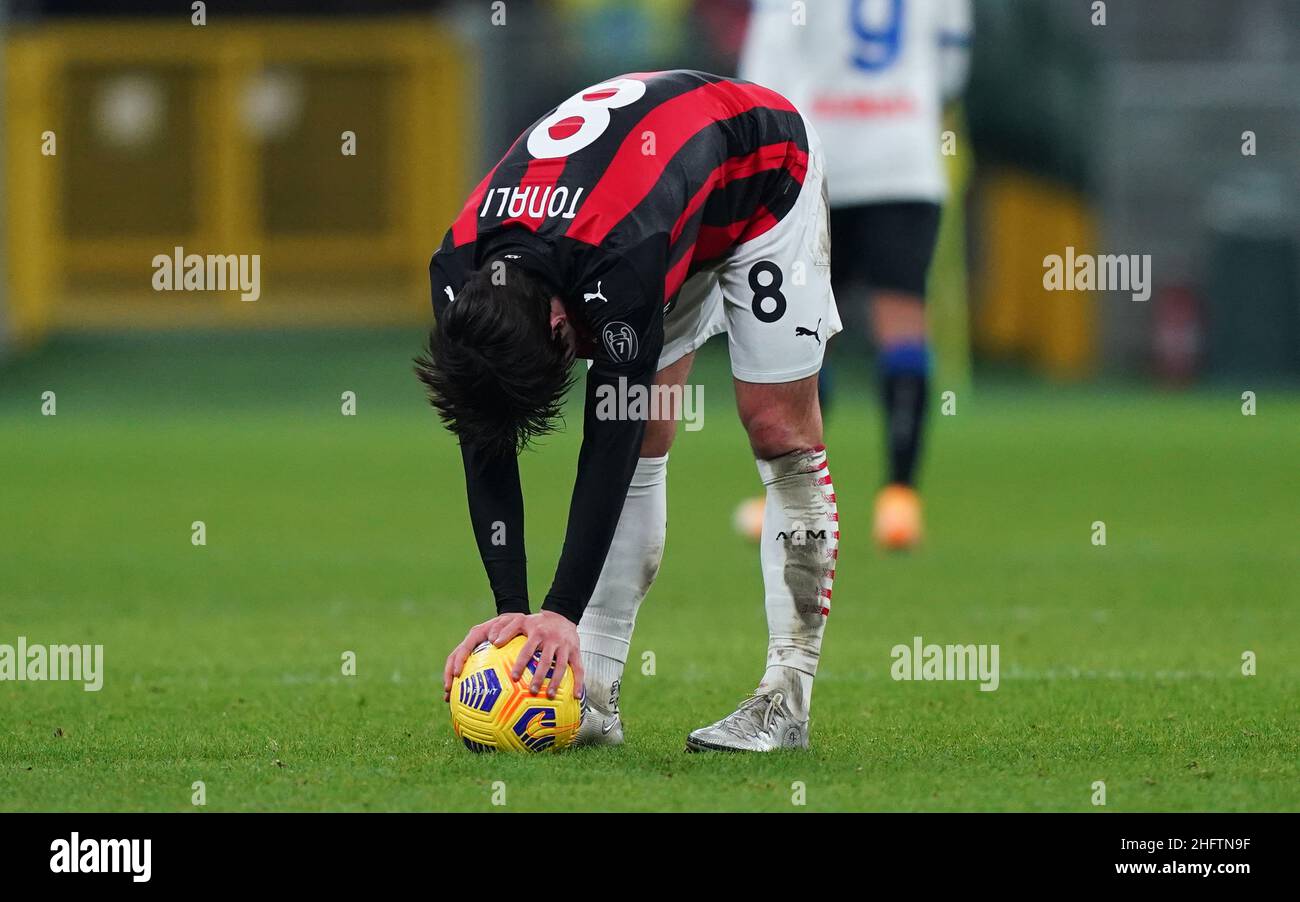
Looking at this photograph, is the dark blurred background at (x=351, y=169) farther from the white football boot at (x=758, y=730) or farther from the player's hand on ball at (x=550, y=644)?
the player's hand on ball at (x=550, y=644)

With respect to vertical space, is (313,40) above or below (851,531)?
above

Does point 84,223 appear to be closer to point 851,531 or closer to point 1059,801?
point 851,531

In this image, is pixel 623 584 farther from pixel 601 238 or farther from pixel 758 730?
pixel 601 238

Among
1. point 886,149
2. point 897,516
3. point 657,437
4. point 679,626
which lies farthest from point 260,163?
point 657,437

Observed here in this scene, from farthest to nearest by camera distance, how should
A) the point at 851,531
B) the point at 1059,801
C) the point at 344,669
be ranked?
the point at 851,531 < the point at 344,669 < the point at 1059,801

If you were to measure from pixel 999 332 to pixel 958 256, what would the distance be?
511 cm

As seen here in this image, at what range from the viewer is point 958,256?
922 inches

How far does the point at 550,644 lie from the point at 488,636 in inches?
7.9

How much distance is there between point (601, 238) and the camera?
4.65 meters

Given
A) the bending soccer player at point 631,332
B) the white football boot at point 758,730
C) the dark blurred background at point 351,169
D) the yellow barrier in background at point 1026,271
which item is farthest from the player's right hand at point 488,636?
the yellow barrier in background at point 1026,271

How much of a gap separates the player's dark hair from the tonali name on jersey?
0.11m

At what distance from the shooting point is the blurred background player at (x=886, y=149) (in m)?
9.66

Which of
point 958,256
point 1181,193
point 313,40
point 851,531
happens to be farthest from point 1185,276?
point 851,531

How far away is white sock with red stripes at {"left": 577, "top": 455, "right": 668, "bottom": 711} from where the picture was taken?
17.7 feet
